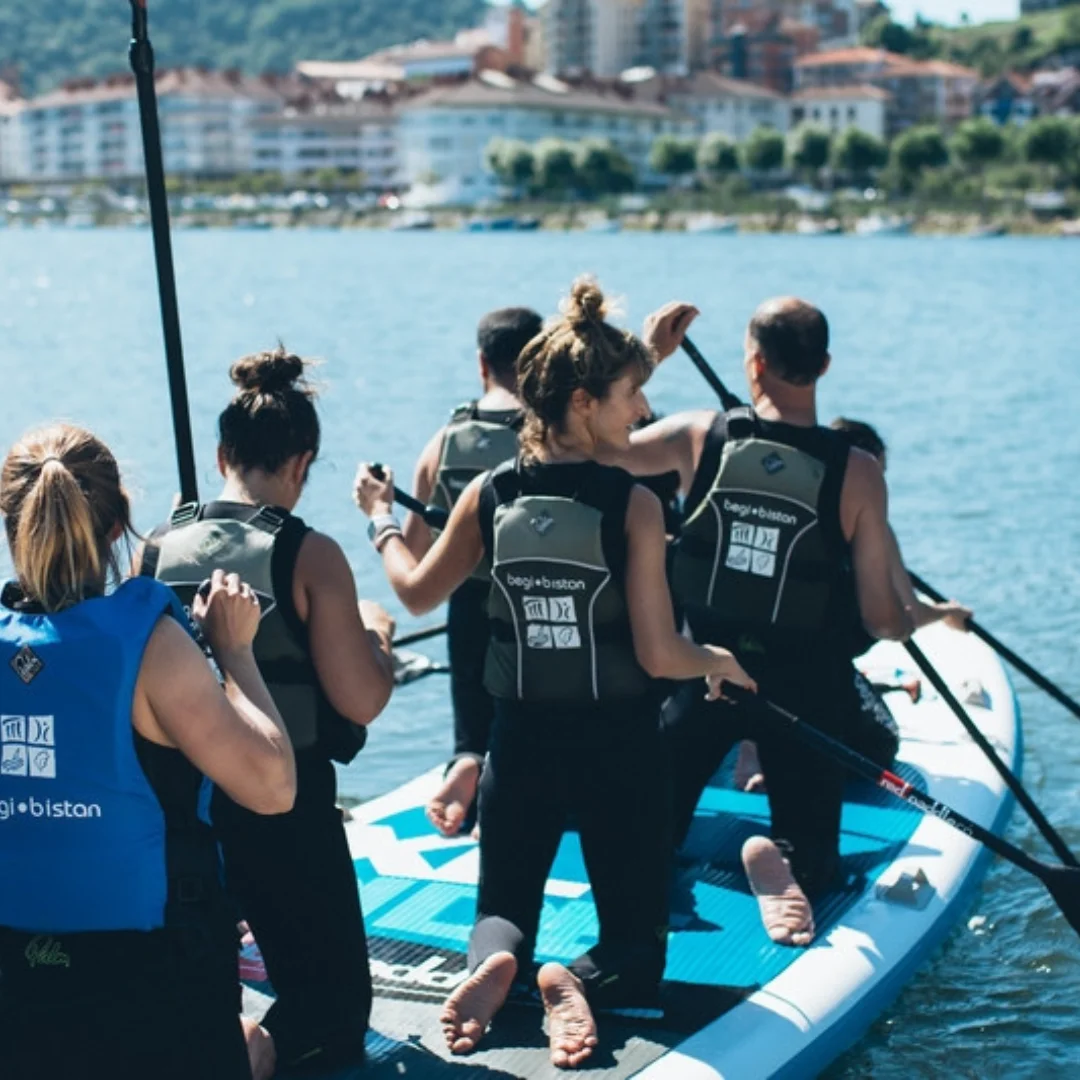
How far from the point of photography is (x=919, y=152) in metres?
116

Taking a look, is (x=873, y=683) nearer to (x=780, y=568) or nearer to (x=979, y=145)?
(x=780, y=568)

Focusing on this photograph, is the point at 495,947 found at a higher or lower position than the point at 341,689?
lower

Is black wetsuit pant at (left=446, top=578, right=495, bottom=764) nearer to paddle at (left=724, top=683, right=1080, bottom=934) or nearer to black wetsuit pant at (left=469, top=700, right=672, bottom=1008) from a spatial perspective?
paddle at (left=724, top=683, right=1080, bottom=934)

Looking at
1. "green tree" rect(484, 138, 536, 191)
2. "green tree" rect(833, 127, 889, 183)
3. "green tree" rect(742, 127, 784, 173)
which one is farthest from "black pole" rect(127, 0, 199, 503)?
"green tree" rect(484, 138, 536, 191)

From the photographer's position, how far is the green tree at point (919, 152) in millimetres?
115812

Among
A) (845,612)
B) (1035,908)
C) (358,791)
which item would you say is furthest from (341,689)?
(358,791)

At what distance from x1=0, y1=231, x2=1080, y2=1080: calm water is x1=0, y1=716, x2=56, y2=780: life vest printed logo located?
47 centimetres

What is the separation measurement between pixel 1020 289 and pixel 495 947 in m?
56.0

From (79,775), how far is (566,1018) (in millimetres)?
1780

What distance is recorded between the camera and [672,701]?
591cm

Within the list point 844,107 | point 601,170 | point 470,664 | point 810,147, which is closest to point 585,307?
point 470,664

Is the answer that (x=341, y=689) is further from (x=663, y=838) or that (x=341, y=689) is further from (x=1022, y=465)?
(x=1022, y=465)

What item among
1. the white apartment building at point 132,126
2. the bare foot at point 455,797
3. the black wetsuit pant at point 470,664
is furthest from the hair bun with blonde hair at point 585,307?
the white apartment building at point 132,126

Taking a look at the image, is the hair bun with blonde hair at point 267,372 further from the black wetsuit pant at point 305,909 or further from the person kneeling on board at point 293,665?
the black wetsuit pant at point 305,909
